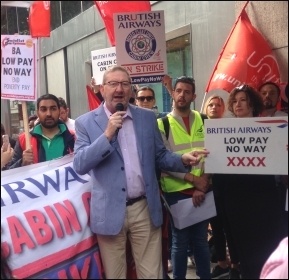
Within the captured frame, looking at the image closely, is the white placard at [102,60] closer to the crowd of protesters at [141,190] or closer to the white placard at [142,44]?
the white placard at [142,44]

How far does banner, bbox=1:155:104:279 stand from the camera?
3.30 metres

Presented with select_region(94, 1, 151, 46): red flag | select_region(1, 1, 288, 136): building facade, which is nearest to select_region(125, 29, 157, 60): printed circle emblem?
select_region(94, 1, 151, 46): red flag

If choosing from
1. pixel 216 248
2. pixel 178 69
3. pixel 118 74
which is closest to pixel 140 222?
pixel 118 74

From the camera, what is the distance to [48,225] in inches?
136

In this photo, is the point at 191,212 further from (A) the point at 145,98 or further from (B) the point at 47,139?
(A) the point at 145,98

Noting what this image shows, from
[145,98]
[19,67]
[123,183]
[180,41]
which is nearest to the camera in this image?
[123,183]

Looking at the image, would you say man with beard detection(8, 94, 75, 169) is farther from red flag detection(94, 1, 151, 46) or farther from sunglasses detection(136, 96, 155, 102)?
sunglasses detection(136, 96, 155, 102)

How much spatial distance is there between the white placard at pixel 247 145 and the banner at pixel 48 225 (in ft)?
3.44

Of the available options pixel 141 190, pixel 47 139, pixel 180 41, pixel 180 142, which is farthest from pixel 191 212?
pixel 180 41

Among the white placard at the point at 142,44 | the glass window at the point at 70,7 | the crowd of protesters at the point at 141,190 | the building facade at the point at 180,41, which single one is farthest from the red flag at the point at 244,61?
the glass window at the point at 70,7

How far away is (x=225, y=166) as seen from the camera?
3.04 m

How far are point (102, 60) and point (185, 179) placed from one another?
2.54 meters

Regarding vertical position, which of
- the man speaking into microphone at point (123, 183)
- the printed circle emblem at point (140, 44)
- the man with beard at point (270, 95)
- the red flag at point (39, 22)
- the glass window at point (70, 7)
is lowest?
the man speaking into microphone at point (123, 183)

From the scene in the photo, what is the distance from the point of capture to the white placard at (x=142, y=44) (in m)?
4.63
